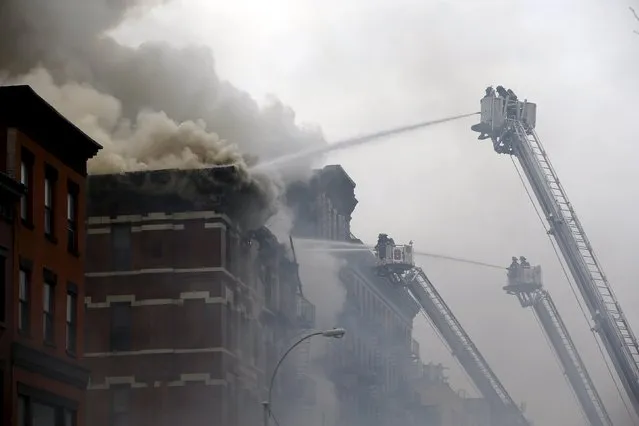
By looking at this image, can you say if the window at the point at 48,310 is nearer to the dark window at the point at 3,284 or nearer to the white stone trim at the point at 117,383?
the dark window at the point at 3,284

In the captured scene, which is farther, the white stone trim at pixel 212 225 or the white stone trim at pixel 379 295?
the white stone trim at pixel 379 295

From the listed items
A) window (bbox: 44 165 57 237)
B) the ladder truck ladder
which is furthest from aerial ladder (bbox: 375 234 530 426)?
window (bbox: 44 165 57 237)

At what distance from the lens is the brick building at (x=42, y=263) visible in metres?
37.6

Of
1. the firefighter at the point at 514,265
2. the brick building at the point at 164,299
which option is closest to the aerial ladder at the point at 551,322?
the firefighter at the point at 514,265

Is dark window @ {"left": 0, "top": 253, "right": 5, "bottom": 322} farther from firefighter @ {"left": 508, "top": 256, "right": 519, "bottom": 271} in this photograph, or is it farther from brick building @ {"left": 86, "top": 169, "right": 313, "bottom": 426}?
firefighter @ {"left": 508, "top": 256, "right": 519, "bottom": 271}

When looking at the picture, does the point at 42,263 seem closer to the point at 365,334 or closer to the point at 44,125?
the point at 44,125

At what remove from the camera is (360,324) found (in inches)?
3506

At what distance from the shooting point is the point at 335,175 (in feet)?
280

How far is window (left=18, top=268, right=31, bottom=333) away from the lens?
38562 mm

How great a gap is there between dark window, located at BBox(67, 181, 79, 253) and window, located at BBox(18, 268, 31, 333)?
413 cm

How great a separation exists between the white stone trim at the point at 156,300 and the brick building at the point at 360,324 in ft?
68.3

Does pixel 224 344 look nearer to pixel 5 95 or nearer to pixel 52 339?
pixel 52 339

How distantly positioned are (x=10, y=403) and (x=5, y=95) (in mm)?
8124

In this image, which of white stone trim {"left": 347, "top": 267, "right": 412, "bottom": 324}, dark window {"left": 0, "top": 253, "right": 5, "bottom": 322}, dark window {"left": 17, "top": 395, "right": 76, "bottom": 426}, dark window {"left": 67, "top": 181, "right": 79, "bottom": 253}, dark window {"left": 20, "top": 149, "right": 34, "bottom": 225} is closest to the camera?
dark window {"left": 0, "top": 253, "right": 5, "bottom": 322}
